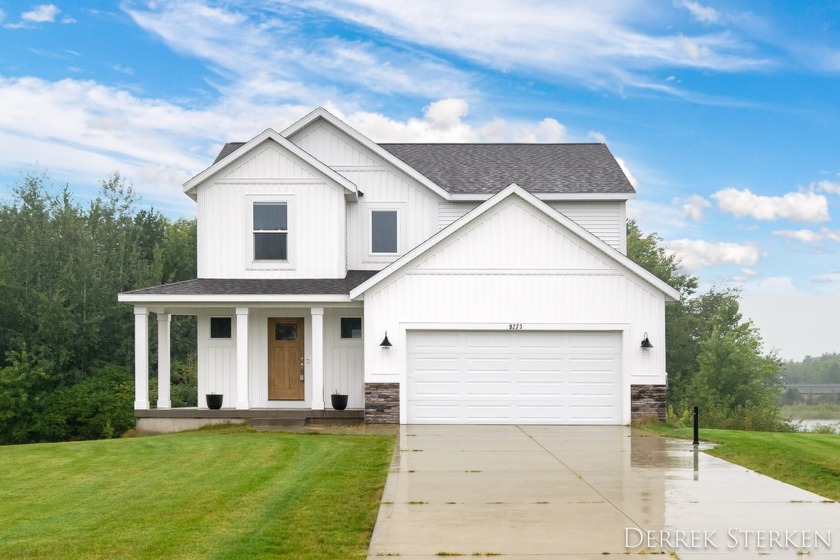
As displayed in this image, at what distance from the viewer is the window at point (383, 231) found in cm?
2711

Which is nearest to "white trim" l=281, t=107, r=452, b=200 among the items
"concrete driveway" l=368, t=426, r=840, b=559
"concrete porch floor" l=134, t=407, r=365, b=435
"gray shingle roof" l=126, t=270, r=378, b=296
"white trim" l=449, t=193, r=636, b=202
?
"white trim" l=449, t=193, r=636, b=202

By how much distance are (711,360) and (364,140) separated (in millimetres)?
30177

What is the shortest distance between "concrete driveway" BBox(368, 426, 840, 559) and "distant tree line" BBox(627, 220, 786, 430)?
2189 cm

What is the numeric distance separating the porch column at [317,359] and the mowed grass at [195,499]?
4.46 m

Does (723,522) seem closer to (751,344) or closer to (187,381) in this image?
(187,381)

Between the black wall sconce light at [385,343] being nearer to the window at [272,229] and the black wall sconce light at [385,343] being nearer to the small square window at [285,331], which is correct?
the small square window at [285,331]

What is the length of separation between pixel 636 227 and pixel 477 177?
36458mm

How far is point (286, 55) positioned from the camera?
3316cm

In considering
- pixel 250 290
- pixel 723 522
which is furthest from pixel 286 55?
pixel 723 522

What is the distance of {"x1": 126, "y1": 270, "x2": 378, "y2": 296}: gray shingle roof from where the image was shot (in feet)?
78.9

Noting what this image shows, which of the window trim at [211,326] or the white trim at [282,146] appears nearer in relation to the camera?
the white trim at [282,146]

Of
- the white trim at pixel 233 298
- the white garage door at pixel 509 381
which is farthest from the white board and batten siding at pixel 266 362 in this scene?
the white garage door at pixel 509 381

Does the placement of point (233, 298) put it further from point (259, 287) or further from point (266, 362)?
point (266, 362)

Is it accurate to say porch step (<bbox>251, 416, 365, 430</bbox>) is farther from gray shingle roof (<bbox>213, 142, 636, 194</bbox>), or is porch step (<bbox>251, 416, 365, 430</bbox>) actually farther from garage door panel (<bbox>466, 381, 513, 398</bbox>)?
gray shingle roof (<bbox>213, 142, 636, 194</bbox>)
